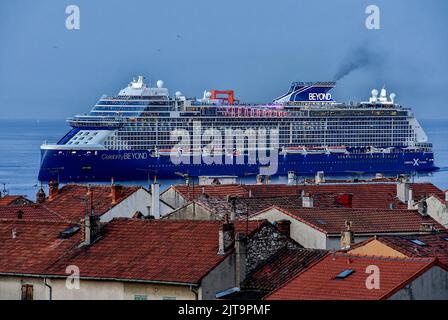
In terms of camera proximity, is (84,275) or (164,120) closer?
(84,275)

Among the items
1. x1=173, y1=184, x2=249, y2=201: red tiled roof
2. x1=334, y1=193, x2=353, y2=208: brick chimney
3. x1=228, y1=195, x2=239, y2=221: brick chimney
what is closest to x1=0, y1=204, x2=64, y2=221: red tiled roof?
x1=228, y1=195, x2=239, y2=221: brick chimney

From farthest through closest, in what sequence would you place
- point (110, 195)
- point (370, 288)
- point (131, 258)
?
point (110, 195)
point (131, 258)
point (370, 288)

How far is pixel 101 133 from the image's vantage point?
478 feet

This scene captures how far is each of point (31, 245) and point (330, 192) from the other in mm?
14527

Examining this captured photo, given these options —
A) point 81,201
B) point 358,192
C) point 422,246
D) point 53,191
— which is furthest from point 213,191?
point 422,246

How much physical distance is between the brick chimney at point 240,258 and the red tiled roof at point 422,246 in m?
2.64

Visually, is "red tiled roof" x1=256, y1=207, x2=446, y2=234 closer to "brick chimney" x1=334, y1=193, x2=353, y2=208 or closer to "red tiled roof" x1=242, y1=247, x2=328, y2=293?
"red tiled roof" x1=242, y1=247, x2=328, y2=293

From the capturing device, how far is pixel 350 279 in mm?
23219

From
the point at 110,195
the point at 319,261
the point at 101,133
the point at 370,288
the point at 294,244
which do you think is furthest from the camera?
the point at 101,133

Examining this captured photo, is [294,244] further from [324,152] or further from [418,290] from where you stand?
[324,152]

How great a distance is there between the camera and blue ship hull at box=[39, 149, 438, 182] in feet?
454

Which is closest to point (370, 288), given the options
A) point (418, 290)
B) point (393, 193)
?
point (418, 290)

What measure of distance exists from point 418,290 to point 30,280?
7.66 metres
